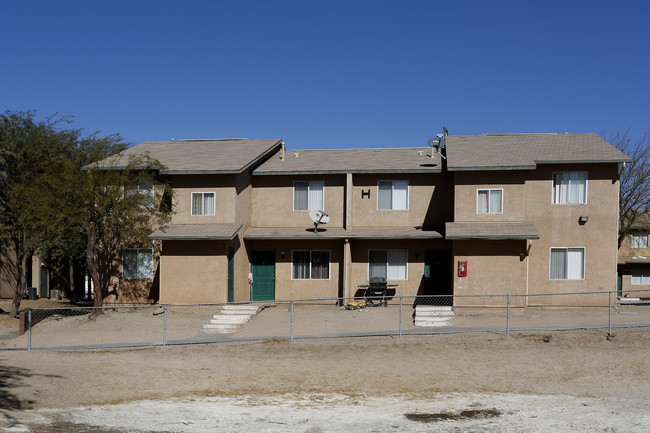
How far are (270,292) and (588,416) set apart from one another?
1724cm

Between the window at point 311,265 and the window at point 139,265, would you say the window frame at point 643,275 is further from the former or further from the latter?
the window at point 139,265

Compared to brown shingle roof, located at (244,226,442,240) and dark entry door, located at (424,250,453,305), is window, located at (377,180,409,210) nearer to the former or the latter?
brown shingle roof, located at (244,226,442,240)

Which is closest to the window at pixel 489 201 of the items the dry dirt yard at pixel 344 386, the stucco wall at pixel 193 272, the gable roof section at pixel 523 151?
the gable roof section at pixel 523 151

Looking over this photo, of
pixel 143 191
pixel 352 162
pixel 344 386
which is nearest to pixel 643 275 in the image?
pixel 352 162

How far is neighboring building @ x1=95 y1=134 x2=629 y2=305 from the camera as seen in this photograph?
25.2m

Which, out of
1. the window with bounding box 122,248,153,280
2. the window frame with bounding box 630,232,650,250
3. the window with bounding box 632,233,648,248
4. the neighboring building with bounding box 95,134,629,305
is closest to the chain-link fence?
the neighboring building with bounding box 95,134,629,305

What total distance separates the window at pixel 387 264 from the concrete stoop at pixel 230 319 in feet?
17.3

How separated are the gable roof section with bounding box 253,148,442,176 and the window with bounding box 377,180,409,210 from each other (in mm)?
746

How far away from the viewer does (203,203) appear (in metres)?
26.9

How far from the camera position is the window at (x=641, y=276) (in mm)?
46750

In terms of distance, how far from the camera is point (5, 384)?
47.8 ft

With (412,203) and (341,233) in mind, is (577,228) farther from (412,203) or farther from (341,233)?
(341,233)

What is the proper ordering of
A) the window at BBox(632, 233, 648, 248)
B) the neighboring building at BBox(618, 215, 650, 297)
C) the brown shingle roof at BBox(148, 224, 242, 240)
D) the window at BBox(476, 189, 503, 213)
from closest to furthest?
the brown shingle roof at BBox(148, 224, 242, 240) → the window at BBox(476, 189, 503, 213) → the window at BBox(632, 233, 648, 248) → the neighboring building at BBox(618, 215, 650, 297)

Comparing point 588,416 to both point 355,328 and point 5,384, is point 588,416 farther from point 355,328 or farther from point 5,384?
point 5,384
